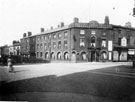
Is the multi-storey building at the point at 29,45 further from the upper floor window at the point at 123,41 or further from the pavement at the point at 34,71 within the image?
the upper floor window at the point at 123,41

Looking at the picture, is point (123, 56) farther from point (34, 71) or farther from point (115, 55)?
point (34, 71)

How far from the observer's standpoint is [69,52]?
91.4 feet

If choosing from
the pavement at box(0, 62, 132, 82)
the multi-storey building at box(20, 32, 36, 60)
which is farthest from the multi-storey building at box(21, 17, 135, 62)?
the pavement at box(0, 62, 132, 82)

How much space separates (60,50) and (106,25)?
9970 millimetres

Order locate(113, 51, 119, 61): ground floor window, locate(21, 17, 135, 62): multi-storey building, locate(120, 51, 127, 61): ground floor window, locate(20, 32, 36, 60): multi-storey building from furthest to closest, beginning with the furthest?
locate(20, 32, 36, 60): multi-storey building, locate(120, 51, 127, 61): ground floor window, locate(113, 51, 119, 61): ground floor window, locate(21, 17, 135, 62): multi-storey building

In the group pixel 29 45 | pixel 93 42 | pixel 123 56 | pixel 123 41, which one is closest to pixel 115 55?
pixel 123 56

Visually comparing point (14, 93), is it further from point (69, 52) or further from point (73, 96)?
point (69, 52)

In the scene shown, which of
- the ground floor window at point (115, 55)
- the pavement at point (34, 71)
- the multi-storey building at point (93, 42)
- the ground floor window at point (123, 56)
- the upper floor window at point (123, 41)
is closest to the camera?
the pavement at point (34, 71)

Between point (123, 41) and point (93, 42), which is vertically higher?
point (123, 41)

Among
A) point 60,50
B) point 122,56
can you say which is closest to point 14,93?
point 60,50

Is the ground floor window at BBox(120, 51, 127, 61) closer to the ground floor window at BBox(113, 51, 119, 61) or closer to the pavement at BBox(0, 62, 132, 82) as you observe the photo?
the ground floor window at BBox(113, 51, 119, 61)

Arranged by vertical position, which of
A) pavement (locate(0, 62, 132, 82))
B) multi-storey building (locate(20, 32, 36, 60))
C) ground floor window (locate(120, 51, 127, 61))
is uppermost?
multi-storey building (locate(20, 32, 36, 60))

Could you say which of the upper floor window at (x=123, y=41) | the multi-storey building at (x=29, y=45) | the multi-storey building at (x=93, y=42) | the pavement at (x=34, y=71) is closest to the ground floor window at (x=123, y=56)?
the multi-storey building at (x=93, y=42)

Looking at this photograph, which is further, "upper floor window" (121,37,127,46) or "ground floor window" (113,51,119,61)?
"upper floor window" (121,37,127,46)
